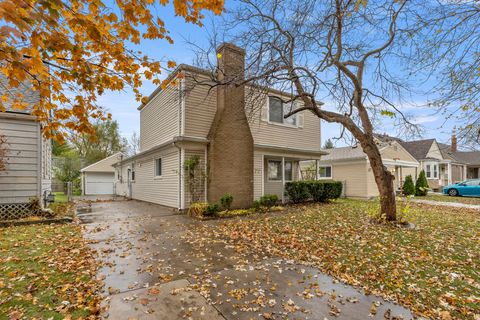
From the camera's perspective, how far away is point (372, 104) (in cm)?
945

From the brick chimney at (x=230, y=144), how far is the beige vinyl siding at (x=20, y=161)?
643cm

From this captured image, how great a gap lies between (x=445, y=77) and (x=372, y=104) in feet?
13.8

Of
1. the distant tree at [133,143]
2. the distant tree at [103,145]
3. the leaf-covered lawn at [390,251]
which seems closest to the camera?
the leaf-covered lawn at [390,251]

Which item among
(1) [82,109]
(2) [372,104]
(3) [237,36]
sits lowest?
(1) [82,109]

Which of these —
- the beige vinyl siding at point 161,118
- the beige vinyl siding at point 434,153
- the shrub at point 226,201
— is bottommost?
the shrub at point 226,201

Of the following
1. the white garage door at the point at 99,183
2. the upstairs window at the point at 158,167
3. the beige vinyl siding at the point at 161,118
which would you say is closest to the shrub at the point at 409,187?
the beige vinyl siding at the point at 161,118

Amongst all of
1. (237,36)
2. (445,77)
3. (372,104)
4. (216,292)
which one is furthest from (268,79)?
(216,292)

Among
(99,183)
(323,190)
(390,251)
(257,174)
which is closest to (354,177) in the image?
(323,190)

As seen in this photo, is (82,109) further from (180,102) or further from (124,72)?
(180,102)

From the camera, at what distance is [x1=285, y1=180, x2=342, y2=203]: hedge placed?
13.7m

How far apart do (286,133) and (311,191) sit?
11.8 feet

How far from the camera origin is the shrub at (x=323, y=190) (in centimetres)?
1423

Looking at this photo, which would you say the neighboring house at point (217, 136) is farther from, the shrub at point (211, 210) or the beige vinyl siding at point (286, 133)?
the shrub at point (211, 210)

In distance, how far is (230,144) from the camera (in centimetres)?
1141
